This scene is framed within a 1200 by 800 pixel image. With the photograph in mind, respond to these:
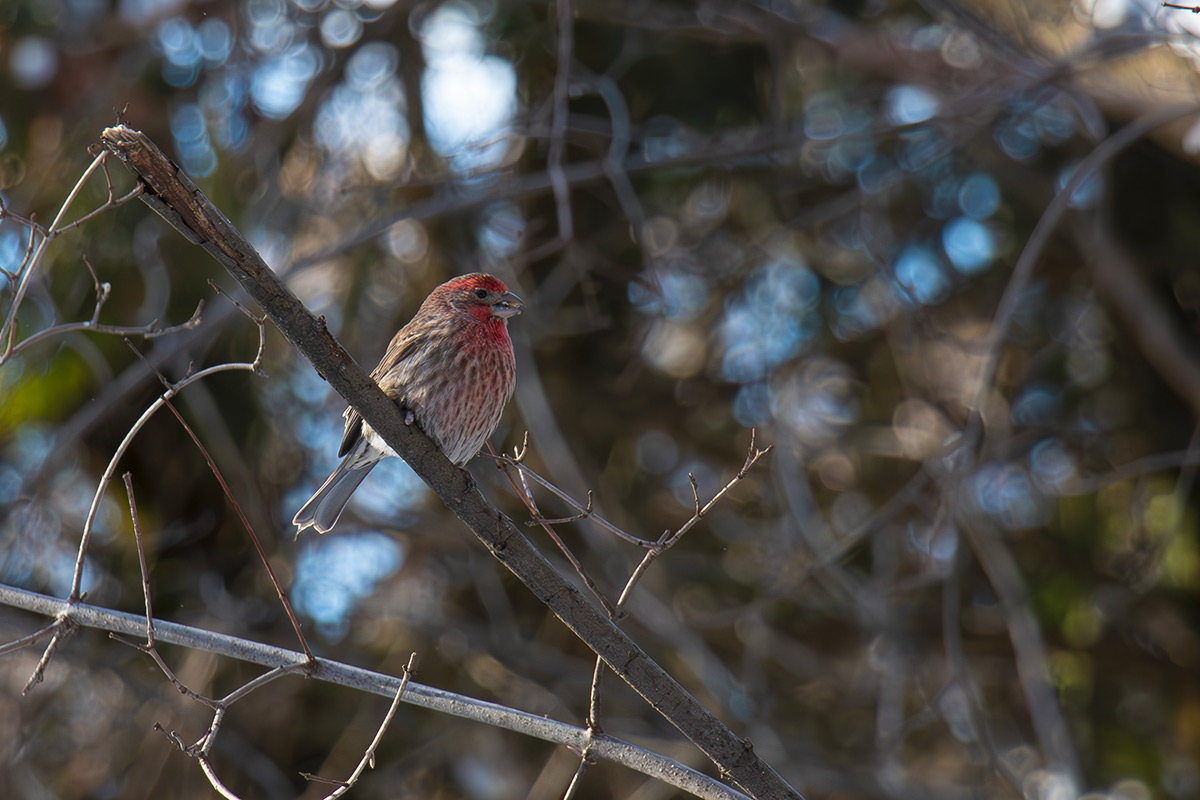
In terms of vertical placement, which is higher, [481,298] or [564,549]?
[564,549]

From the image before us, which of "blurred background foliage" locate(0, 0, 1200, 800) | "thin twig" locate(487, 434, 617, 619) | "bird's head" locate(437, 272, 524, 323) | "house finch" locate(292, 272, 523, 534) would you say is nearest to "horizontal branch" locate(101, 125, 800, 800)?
"thin twig" locate(487, 434, 617, 619)

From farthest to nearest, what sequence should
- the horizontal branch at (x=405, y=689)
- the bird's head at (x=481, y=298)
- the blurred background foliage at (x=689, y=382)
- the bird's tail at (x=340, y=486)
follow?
1. the blurred background foliage at (x=689, y=382)
2. the bird's head at (x=481, y=298)
3. the bird's tail at (x=340, y=486)
4. the horizontal branch at (x=405, y=689)

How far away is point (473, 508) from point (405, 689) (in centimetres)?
49

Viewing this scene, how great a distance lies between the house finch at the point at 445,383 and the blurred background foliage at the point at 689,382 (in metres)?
1.88

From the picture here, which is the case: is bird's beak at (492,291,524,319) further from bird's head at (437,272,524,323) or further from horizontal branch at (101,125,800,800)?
horizontal branch at (101,125,800,800)

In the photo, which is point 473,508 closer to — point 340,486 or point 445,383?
point 445,383

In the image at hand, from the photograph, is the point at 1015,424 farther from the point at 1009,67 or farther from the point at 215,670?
the point at 215,670

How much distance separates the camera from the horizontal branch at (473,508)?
8.20 ft

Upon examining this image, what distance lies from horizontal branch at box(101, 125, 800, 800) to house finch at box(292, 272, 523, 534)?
1.02 meters

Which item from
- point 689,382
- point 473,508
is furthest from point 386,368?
point 689,382

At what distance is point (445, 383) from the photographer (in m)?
4.00

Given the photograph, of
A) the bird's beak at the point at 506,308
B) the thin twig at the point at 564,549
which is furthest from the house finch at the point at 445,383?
the thin twig at the point at 564,549

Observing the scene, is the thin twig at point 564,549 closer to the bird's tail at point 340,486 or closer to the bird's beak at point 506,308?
the bird's tail at point 340,486

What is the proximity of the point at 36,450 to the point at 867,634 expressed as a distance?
5.09 meters
